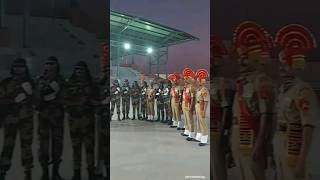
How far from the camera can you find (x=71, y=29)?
362 centimetres

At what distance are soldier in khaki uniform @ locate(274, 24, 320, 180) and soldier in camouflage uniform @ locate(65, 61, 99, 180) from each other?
1.58 m

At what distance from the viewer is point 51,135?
3648 millimetres

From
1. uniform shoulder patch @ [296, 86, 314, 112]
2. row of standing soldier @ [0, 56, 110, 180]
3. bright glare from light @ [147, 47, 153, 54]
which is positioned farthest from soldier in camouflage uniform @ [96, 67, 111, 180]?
bright glare from light @ [147, 47, 153, 54]

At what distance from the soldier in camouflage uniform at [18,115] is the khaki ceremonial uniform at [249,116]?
1.75 m

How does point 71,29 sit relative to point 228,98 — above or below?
above

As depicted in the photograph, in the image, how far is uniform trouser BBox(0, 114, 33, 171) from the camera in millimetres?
3592

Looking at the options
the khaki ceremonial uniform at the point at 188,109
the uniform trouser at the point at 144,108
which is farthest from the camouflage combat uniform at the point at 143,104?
the khaki ceremonial uniform at the point at 188,109

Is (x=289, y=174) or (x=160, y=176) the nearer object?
(x=289, y=174)

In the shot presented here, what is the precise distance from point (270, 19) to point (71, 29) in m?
1.68

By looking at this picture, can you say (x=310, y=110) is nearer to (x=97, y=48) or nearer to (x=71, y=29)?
(x=97, y=48)

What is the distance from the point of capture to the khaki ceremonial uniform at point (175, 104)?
310 inches

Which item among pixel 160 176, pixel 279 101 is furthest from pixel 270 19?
pixel 160 176

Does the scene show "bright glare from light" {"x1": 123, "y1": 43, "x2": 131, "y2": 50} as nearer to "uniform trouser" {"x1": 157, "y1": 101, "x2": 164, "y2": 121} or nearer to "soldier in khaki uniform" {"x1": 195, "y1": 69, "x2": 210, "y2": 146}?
"soldier in khaki uniform" {"x1": 195, "y1": 69, "x2": 210, "y2": 146}

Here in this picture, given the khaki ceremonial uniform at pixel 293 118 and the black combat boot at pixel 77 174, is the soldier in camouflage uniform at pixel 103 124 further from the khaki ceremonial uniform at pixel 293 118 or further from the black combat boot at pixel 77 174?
the khaki ceremonial uniform at pixel 293 118
